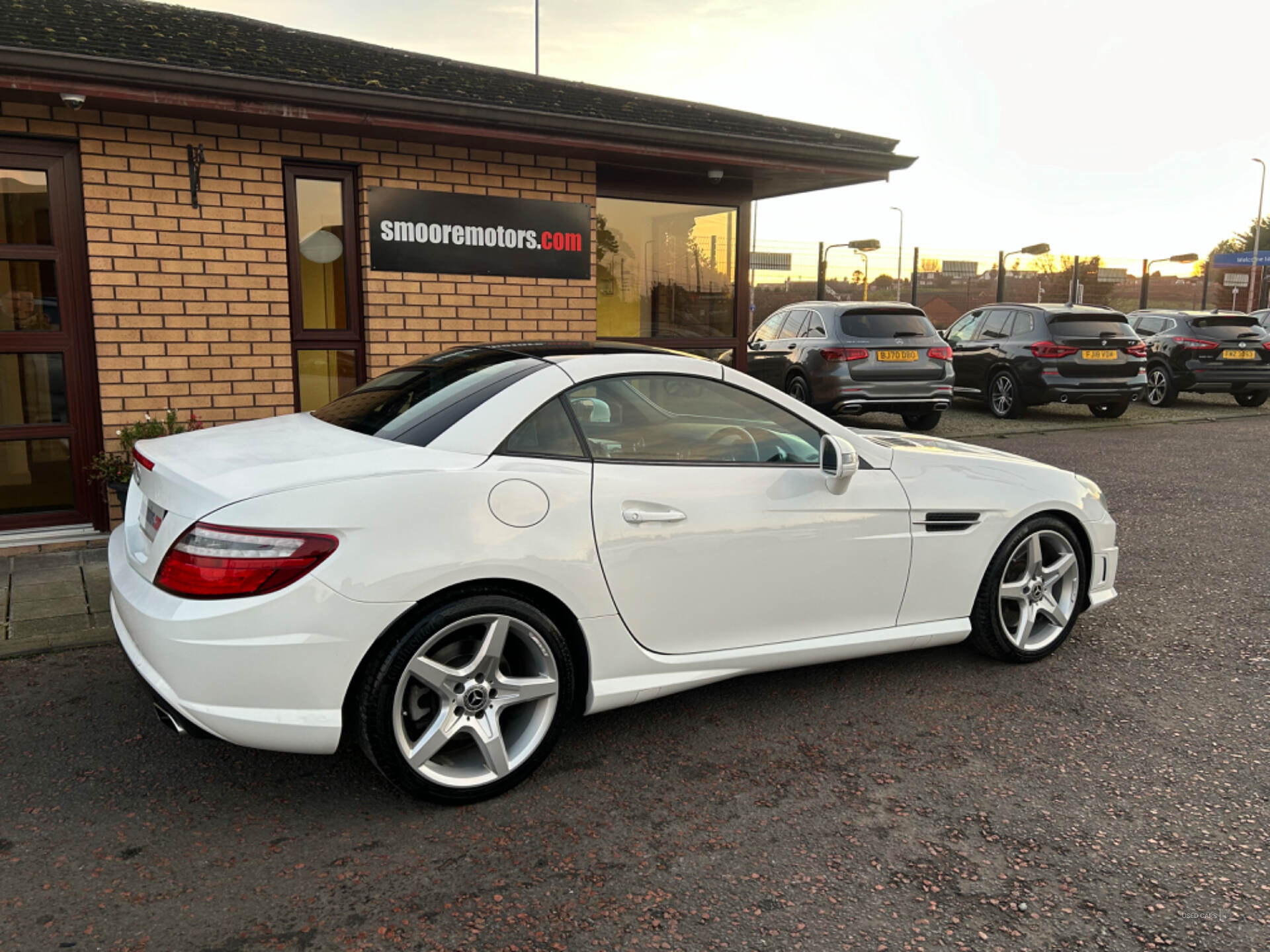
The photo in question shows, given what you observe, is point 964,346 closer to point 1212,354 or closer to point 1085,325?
point 1085,325

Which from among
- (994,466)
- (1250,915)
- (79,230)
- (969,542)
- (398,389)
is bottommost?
(1250,915)

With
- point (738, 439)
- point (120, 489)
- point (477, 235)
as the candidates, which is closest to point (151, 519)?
point (738, 439)

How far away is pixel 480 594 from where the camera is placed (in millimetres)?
3043

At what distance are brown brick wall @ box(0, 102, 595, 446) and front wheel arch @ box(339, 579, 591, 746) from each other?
4.28 m

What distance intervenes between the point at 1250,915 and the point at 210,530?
303cm

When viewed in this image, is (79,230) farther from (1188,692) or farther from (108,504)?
(1188,692)

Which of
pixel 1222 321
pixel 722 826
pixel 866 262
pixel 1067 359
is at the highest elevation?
pixel 866 262

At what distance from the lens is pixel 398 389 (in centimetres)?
383

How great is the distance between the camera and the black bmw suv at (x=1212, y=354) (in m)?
15.9

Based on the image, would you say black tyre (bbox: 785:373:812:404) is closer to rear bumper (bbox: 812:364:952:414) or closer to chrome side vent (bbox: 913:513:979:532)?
rear bumper (bbox: 812:364:952:414)

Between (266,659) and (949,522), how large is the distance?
2717 millimetres

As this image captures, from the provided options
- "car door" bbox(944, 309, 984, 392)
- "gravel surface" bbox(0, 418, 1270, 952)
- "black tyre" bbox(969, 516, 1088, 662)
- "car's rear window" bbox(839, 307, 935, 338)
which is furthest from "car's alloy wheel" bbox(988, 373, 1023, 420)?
"black tyre" bbox(969, 516, 1088, 662)

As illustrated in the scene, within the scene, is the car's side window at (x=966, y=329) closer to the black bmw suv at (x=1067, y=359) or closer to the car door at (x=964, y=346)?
the car door at (x=964, y=346)

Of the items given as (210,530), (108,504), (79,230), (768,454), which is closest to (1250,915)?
(768,454)
